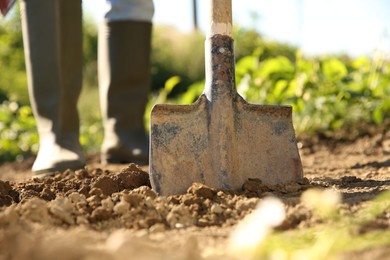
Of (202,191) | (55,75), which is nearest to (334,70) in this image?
(55,75)

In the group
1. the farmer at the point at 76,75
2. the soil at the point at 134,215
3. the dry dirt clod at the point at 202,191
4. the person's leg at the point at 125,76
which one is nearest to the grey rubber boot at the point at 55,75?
the farmer at the point at 76,75

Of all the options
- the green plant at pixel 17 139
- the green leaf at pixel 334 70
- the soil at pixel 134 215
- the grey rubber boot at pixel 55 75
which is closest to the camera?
the soil at pixel 134 215

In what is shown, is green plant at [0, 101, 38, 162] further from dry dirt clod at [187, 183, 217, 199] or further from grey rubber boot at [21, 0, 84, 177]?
dry dirt clod at [187, 183, 217, 199]

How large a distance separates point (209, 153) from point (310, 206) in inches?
19.1

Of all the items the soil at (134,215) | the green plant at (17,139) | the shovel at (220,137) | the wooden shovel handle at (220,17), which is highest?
the wooden shovel handle at (220,17)

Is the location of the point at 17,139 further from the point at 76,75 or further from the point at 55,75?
the point at 55,75

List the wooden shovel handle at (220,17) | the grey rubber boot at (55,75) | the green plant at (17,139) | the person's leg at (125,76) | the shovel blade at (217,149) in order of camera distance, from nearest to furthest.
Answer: the shovel blade at (217,149) < the wooden shovel handle at (220,17) < the grey rubber boot at (55,75) < the person's leg at (125,76) < the green plant at (17,139)

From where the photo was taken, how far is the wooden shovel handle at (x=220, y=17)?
2137mm

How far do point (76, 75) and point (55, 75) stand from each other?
18cm

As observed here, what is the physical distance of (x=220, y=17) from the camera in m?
2.15

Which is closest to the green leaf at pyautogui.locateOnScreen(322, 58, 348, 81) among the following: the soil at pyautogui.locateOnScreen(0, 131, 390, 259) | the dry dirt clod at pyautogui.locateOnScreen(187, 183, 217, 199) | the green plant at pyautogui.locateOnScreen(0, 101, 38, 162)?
the soil at pyautogui.locateOnScreen(0, 131, 390, 259)

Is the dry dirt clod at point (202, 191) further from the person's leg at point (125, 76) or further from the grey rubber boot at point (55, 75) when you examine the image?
the person's leg at point (125, 76)

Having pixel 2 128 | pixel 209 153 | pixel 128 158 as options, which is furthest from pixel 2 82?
pixel 209 153

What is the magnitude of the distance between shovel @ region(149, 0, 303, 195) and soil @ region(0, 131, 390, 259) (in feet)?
0.25
